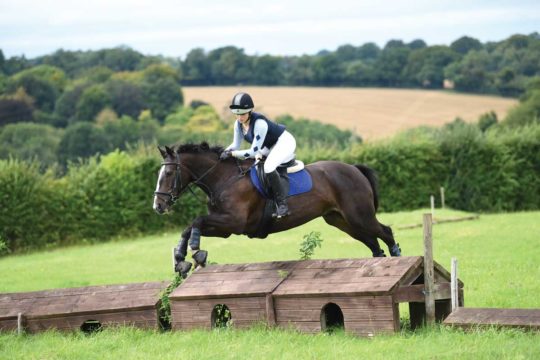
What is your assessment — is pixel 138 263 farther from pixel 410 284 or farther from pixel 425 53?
pixel 425 53

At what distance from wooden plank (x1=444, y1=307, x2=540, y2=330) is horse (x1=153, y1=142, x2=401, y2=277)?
2.40 m

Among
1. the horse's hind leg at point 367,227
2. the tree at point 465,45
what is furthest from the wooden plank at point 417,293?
the tree at point 465,45

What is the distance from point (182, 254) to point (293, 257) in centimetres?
911

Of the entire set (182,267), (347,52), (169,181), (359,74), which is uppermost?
(347,52)

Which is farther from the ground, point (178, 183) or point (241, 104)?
point (241, 104)

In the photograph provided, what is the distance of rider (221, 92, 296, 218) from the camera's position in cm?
950

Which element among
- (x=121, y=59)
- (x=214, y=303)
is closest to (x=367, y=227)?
(x=214, y=303)

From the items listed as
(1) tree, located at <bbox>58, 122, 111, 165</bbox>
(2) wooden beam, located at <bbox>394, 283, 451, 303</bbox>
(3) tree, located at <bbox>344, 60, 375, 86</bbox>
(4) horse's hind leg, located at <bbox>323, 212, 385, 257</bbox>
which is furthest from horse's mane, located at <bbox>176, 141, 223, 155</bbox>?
(3) tree, located at <bbox>344, 60, 375, 86</bbox>

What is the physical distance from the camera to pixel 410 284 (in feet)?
26.3

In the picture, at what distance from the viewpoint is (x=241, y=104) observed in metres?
9.44

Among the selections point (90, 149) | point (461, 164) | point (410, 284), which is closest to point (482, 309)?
point (410, 284)

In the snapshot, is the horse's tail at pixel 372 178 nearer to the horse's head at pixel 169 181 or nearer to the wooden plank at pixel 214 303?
the horse's head at pixel 169 181

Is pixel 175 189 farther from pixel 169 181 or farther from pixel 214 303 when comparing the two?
pixel 214 303

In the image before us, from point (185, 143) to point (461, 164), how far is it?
2083 centimetres
